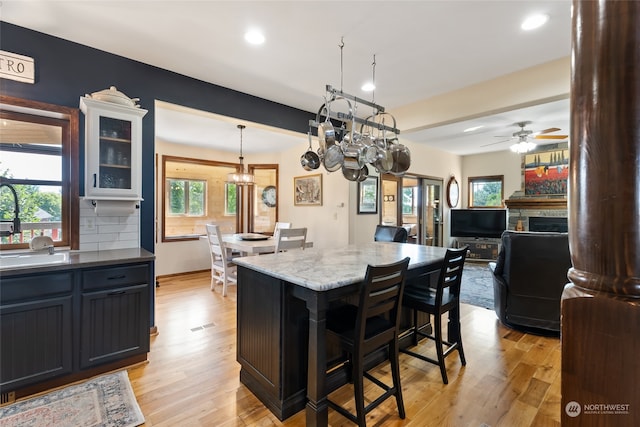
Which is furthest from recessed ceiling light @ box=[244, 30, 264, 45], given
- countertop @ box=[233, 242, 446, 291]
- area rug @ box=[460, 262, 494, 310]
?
area rug @ box=[460, 262, 494, 310]

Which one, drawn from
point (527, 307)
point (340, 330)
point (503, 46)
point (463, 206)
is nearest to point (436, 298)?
point (340, 330)

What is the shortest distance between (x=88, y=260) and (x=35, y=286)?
1.06 ft

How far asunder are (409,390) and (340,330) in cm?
89

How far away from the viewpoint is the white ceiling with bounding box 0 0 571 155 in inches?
86.5

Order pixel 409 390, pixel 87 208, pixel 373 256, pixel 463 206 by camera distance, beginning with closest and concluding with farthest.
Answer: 1. pixel 409 390
2. pixel 373 256
3. pixel 87 208
4. pixel 463 206

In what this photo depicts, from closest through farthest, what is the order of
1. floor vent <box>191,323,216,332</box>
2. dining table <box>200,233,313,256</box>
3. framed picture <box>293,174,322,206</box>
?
floor vent <box>191,323,216,332</box> → dining table <box>200,233,313,256</box> → framed picture <box>293,174,322,206</box>

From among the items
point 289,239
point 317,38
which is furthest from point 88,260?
point 317,38

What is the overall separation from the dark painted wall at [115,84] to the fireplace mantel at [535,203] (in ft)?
18.5

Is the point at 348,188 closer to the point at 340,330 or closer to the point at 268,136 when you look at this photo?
the point at 268,136

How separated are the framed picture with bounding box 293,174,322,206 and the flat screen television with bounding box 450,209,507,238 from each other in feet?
12.5

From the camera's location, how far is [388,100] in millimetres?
4074

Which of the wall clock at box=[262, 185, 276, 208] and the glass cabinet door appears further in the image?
the wall clock at box=[262, 185, 276, 208]

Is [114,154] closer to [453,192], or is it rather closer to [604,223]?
[604,223]

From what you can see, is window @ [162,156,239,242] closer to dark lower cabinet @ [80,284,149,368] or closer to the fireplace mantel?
dark lower cabinet @ [80,284,149,368]
